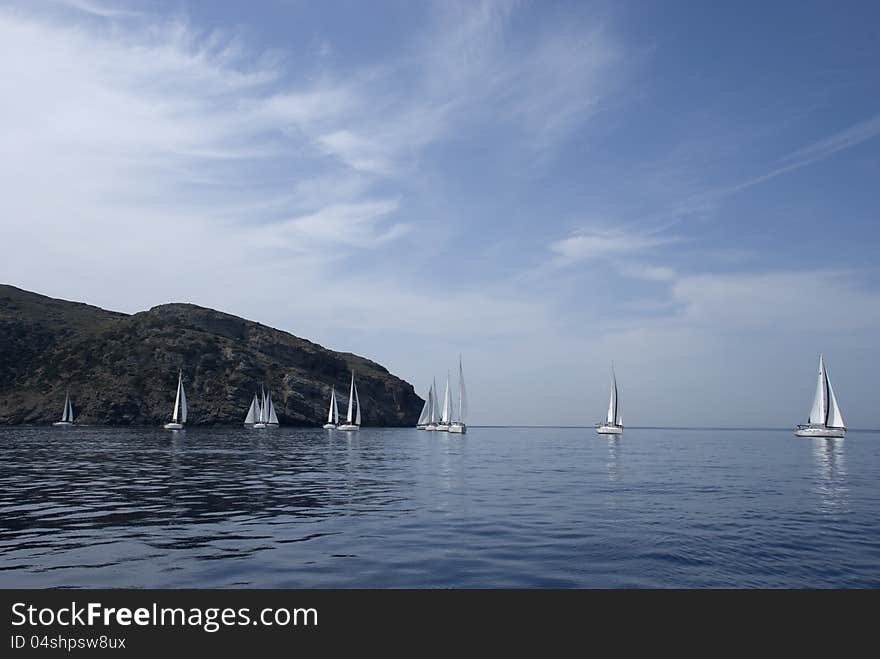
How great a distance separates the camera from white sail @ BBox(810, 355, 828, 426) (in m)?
132

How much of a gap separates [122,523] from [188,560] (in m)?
7.95

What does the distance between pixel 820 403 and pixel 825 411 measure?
2095mm

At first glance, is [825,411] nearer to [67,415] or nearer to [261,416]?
[261,416]

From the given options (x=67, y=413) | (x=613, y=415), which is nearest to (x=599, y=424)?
(x=613, y=415)

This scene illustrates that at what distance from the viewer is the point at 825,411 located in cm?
13512

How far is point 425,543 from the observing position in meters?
20.5

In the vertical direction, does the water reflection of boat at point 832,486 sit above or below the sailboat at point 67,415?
below

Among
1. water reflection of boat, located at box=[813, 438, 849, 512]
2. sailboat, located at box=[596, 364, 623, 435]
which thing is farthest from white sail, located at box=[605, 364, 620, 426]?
water reflection of boat, located at box=[813, 438, 849, 512]

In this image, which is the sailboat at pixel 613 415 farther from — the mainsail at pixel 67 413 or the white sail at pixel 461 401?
the mainsail at pixel 67 413

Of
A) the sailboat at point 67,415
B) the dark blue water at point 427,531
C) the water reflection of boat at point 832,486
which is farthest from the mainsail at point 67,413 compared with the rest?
the water reflection of boat at point 832,486

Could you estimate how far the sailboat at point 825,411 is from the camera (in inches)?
5217

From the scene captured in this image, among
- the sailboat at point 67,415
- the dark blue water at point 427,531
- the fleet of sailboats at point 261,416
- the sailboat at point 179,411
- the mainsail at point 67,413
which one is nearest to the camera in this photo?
the dark blue water at point 427,531
